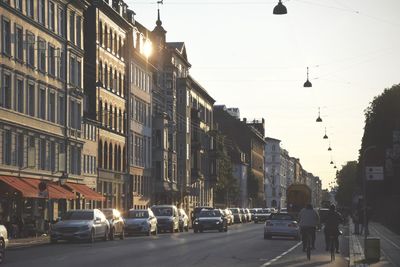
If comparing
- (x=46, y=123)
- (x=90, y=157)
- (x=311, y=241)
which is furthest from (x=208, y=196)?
(x=311, y=241)

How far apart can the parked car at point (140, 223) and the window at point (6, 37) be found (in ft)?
37.0

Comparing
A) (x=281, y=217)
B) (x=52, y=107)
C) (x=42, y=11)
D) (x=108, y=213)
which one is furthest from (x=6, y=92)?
(x=281, y=217)

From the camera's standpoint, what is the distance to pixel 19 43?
57406 millimetres

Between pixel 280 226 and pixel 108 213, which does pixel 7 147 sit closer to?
pixel 108 213

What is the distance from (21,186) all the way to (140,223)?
6847 mm

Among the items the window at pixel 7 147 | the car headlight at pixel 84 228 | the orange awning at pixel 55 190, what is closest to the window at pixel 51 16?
the orange awning at pixel 55 190

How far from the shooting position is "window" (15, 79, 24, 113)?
186 feet

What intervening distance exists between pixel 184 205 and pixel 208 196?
2108cm

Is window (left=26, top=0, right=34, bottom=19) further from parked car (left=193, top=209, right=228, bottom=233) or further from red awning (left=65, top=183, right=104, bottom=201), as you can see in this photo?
parked car (left=193, top=209, right=228, bottom=233)

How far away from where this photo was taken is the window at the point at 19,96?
56.7 metres

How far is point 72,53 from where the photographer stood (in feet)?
229

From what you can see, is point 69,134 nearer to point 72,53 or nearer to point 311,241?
point 72,53

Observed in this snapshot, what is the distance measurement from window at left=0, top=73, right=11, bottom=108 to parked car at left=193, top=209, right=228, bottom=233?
16454mm

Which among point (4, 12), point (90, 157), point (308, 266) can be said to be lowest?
point (308, 266)
